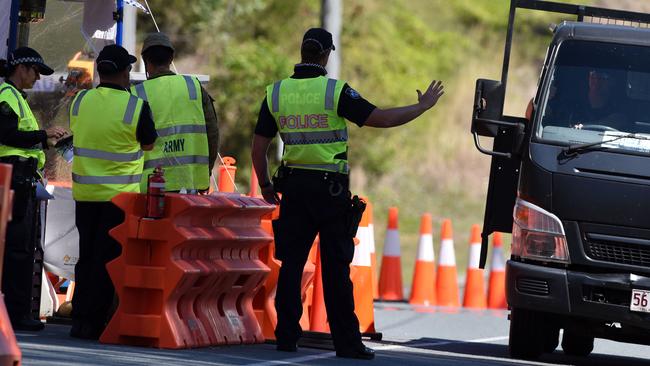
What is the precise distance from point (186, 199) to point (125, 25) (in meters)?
5.83

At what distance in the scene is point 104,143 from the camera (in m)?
10.8

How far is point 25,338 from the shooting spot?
10.4 meters

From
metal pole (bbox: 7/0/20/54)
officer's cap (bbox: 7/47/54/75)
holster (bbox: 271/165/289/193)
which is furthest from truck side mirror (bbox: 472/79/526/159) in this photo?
metal pole (bbox: 7/0/20/54)

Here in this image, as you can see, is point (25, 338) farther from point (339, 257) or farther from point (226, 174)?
point (226, 174)

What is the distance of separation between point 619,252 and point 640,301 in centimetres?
35

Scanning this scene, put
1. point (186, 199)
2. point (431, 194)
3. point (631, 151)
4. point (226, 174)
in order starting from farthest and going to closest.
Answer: point (431, 194)
point (226, 174)
point (631, 151)
point (186, 199)

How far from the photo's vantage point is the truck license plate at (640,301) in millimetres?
10680

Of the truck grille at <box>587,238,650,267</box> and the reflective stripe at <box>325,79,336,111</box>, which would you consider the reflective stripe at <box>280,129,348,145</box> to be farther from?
the truck grille at <box>587,238,650,267</box>

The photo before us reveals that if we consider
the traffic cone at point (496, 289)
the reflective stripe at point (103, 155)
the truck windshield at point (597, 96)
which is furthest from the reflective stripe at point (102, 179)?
the traffic cone at point (496, 289)

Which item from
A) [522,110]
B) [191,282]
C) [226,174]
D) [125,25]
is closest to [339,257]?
[191,282]

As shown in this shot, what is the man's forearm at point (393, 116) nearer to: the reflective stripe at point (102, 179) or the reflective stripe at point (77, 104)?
the reflective stripe at point (102, 179)

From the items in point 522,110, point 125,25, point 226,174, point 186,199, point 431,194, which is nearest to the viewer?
point 186,199

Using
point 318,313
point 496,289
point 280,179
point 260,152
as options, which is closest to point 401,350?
point 318,313

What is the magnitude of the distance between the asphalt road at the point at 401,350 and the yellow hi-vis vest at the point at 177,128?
1236 millimetres
